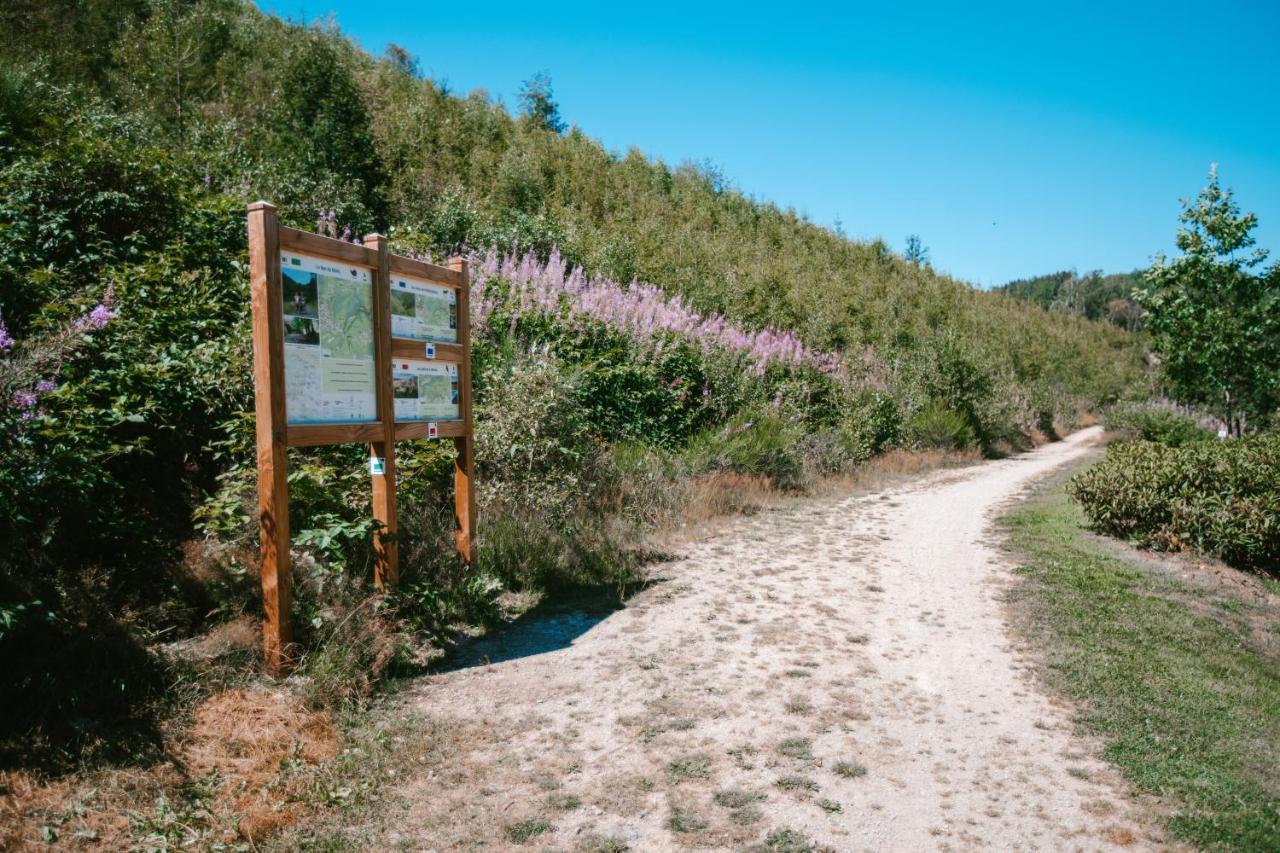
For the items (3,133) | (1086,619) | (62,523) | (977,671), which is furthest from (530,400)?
(3,133)

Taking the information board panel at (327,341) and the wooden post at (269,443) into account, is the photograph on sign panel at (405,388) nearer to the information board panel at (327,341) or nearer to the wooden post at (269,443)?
the information board panel at (327,341)

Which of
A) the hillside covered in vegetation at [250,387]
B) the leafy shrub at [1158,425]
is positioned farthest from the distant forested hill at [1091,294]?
the hillside covered in vegetation at [250,387]

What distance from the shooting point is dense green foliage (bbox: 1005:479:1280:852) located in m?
3.26

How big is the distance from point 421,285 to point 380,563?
203cm

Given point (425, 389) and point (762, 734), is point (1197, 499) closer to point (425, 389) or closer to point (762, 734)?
point (762, 734)

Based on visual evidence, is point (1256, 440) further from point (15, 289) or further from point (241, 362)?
Result: point (15, 289)

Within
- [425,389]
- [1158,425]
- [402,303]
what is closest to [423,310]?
[402,303]

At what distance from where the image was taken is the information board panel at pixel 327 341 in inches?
173

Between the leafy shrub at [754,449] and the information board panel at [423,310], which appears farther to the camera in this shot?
the leafy shrub at [754,449]

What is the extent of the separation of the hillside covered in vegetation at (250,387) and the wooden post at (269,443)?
0.23 meters

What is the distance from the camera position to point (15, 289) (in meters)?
5.73

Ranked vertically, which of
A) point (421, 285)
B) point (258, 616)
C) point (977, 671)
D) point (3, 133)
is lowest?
point (977, 671)

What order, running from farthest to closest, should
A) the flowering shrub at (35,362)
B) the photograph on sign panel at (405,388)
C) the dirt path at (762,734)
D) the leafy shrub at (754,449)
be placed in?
the leafy shrub at (754,449)
the photograph on sign panel at (405,388)
the flowering shrub at (35,362)
the dirt path at (762,734)

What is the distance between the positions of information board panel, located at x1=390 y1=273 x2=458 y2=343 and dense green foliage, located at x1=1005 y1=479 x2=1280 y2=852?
4.80 m
